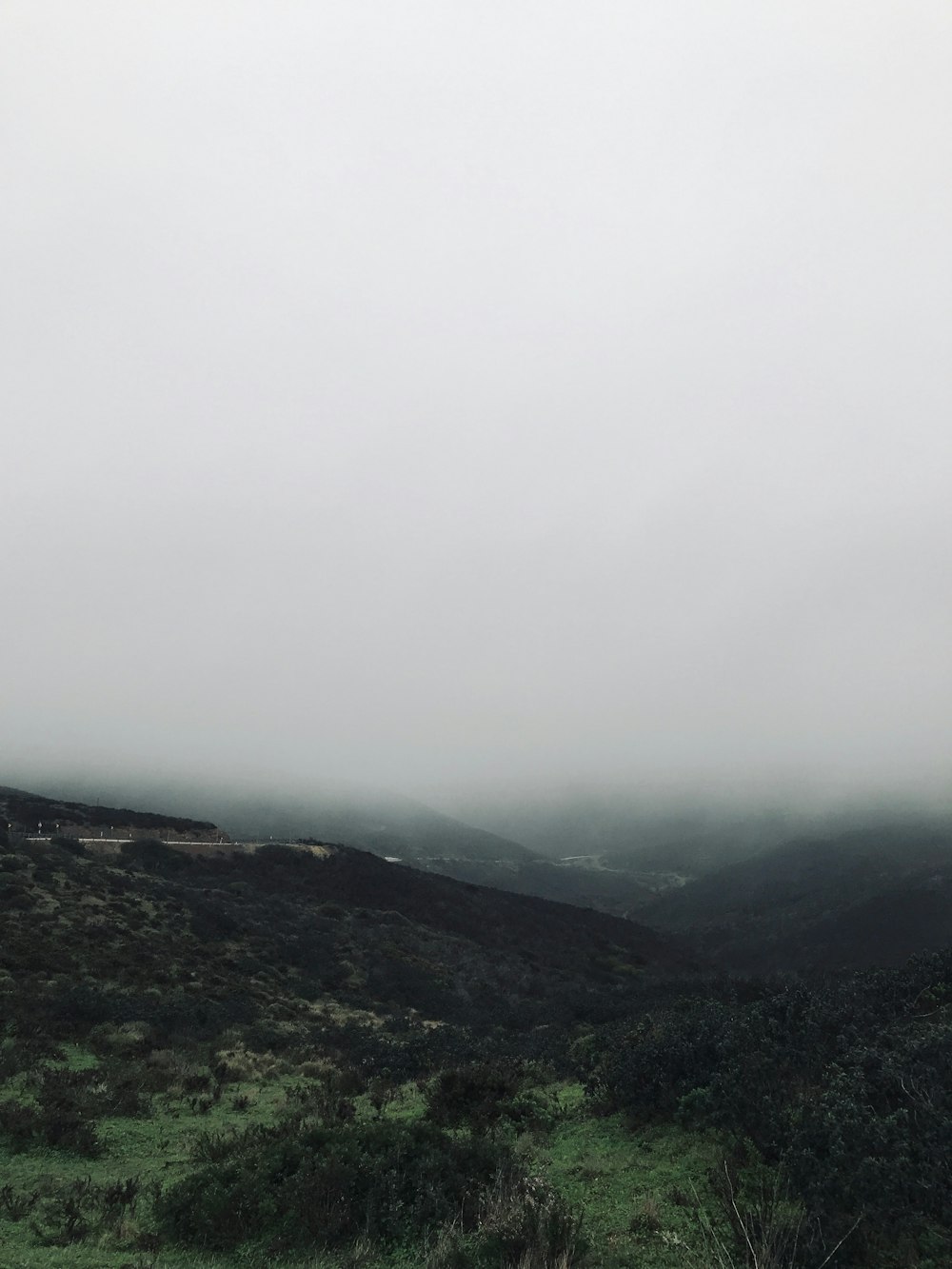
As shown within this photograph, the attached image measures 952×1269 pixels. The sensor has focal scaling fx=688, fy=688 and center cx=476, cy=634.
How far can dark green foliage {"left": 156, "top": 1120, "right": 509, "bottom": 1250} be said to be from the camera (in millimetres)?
8266

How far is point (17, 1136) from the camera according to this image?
37.2 ft

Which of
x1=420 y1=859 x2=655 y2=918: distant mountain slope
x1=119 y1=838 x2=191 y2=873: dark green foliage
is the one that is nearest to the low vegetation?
x1=119 y1=838 x2=191 y2=873: dark green foliage

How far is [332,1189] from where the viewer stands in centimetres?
873

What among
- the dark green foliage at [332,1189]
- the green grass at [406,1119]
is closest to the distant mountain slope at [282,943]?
the green grass at [406,1119]

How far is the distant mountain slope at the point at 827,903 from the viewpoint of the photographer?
86438 mm

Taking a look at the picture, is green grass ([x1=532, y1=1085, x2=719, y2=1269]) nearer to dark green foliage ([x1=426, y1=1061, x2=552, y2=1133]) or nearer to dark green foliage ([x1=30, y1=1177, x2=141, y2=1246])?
dark green foliage ([x1=426, y1=1061, x2=552, y2=1133])

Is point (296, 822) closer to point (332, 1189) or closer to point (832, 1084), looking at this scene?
point (332, 1189)

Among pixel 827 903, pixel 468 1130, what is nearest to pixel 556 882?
pixel 827 903

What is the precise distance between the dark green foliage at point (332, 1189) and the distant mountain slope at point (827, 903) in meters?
44.6

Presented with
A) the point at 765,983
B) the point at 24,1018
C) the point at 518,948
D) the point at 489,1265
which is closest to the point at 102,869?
the point at 24,1018

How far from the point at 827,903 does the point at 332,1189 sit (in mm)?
128488

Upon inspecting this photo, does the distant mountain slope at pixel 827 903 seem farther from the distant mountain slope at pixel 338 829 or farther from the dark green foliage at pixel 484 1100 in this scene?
the distant mountain slope at pixel 338 829

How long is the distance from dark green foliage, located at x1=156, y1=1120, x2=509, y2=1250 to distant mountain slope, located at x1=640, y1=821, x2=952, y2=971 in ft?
146

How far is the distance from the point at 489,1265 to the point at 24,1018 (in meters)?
16.2
